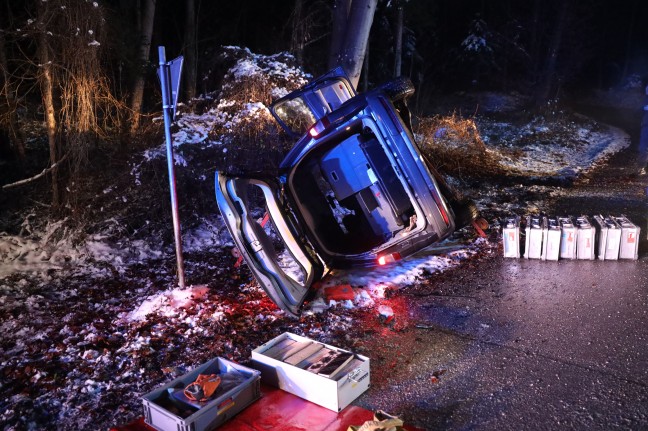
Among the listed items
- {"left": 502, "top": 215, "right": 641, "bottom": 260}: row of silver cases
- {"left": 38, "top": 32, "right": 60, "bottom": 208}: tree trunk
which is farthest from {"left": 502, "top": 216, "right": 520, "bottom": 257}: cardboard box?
{"left": 38, "top": 32, "right": 60, "bottom": 208}: tree trunk

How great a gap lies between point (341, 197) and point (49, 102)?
15.1ft

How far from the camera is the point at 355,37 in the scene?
11141 mm

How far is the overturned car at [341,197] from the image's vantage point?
5.34 metres

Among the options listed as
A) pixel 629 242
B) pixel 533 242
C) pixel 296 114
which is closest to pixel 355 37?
pixel 296 114

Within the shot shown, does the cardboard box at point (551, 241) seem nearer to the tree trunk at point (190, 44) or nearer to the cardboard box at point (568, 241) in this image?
the cardboard box at point (568, 241)

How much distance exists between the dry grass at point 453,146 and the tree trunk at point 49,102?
28.1 ft

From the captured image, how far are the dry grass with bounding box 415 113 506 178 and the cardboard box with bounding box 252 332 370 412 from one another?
950 centimetres

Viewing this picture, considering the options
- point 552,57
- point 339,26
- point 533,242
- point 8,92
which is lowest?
point 533,242

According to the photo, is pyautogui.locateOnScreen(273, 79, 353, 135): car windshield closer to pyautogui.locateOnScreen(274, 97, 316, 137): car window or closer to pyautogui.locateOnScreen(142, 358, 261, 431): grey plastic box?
pyautogui.locateOnScreen(274, 97, 316, 137): car window

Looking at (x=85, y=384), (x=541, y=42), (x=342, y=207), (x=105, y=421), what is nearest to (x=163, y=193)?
(x=342, y=207)

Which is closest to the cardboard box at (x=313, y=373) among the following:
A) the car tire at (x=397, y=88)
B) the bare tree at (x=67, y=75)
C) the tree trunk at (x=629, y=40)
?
the car tire at (x=397, y=88)

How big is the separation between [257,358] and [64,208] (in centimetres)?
536

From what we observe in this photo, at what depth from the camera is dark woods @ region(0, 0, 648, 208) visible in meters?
7.60

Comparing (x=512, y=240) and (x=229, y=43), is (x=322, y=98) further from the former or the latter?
(x=229, y=43)
